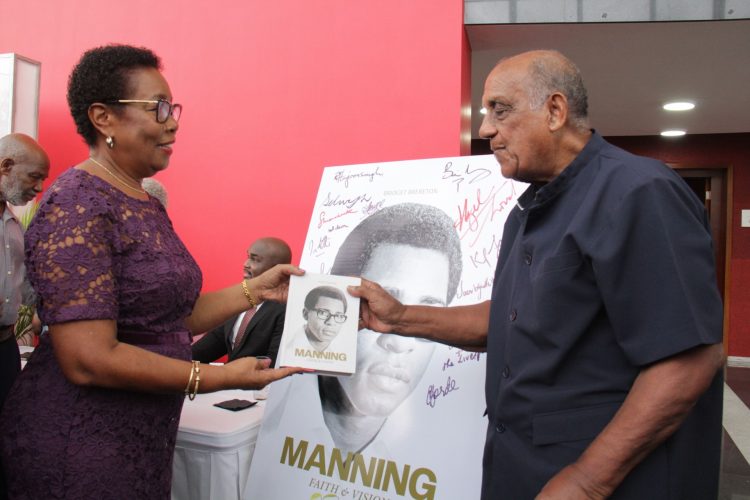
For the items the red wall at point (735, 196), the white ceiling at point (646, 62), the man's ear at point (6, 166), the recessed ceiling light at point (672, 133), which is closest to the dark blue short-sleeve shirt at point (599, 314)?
the white ceiling at point (646, 62)

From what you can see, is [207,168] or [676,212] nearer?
[676,212]

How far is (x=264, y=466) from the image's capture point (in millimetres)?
2061

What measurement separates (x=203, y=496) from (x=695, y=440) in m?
1.58

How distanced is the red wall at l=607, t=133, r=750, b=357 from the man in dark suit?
5651 millimetres

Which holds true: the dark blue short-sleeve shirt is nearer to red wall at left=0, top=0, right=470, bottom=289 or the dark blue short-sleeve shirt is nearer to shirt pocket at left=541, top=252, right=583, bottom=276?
shirt pocket at left=541, top=252, right=583, bottom=276

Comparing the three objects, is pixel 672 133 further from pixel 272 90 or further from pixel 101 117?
pixel 101 117

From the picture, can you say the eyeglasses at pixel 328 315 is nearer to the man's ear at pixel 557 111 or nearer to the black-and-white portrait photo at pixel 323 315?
the black-and-white portrait photo at pixel 323 315

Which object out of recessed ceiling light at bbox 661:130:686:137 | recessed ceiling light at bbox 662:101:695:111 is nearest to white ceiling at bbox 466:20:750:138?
recessed ceiling light at bbox 662:101:695:111

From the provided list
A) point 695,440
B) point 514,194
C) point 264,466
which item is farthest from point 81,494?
point 514,194

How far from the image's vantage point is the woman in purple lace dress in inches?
52.6

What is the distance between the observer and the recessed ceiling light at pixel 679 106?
5.41m

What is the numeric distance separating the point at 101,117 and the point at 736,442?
4.84 metres

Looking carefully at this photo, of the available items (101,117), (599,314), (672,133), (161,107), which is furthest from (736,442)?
(101,117)

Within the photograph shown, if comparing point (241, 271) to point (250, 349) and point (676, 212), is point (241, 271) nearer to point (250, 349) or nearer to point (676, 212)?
point (250, 349)
